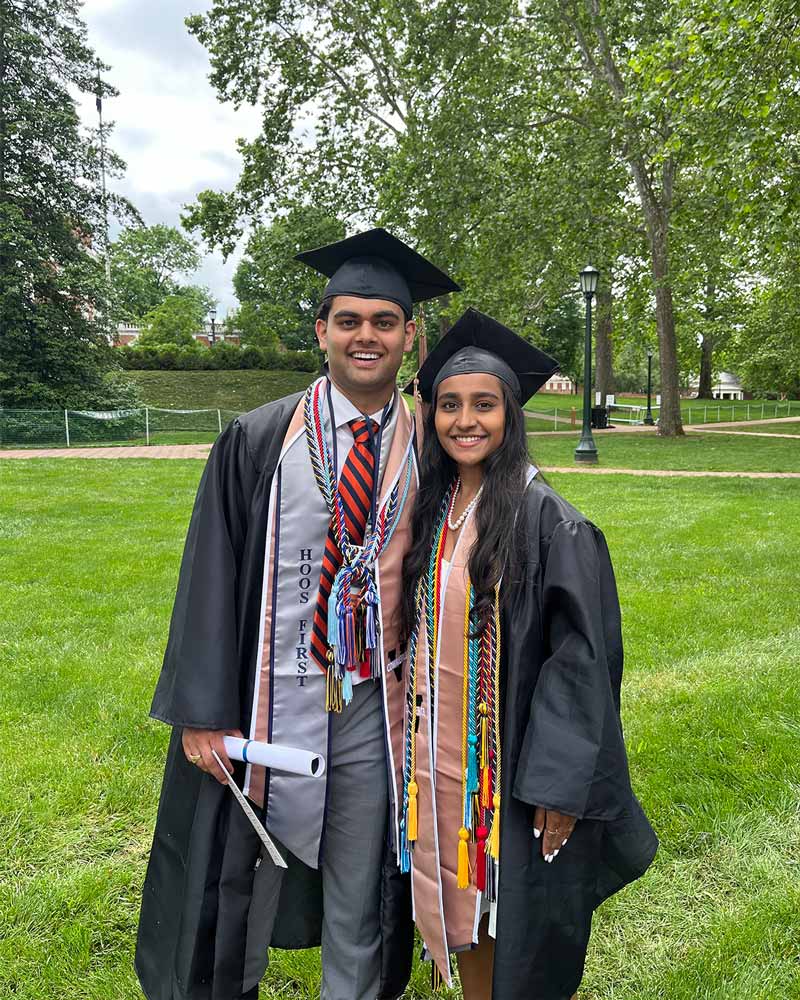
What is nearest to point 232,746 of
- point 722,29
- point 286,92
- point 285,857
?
point 285,857

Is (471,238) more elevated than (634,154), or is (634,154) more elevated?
(634,154)

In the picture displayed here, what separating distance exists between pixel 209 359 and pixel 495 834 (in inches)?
1436

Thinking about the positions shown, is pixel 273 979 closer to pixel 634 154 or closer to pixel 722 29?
pixel 722 29

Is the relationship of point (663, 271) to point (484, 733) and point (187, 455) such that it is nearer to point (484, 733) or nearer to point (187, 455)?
point (187, 455)

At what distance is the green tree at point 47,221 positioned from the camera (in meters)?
21.5

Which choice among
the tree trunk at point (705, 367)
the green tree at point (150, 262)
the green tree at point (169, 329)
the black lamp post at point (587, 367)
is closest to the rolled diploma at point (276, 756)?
the black lamp post at point (587, 367)

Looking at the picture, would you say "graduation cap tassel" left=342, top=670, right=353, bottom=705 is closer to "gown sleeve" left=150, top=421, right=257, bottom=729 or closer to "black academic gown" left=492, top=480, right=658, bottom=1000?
"gown sleeve" left=150, top=421, right=257, bottom=729

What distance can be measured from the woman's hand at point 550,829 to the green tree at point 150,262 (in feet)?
209

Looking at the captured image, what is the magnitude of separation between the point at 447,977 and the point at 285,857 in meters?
0.54

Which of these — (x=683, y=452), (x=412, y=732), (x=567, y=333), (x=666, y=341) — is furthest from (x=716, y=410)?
(x=412, y=732)

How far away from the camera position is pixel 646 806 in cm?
329

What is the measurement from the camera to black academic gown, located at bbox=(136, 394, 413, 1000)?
6.44ft

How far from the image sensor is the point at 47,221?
73.4 ft

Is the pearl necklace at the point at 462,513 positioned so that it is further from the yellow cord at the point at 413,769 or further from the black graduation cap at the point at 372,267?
the black graduation cap at the point at 372,267
